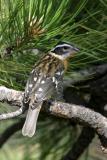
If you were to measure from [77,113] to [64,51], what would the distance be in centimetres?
33

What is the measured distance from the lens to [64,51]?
4.64ft

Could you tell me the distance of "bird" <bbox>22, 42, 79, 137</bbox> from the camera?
49.3 inches

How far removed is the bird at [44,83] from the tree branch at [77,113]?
1.7 inches

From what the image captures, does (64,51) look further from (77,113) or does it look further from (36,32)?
(77,113)

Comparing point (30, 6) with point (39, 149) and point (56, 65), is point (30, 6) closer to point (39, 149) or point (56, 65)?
point (56, 65)

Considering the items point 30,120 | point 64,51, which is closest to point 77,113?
point 30,120

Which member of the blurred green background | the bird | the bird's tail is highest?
the blurred green background

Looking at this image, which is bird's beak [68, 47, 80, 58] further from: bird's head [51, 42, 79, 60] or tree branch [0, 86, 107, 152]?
tree branch [0, 86, 107, 152]

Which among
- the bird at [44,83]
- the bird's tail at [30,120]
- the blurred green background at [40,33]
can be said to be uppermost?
the blurred green background at [40,33]

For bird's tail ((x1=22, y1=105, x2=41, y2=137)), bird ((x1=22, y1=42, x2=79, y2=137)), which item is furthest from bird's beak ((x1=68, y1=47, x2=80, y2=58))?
bird's tail ((x1=22, y1=105, x2=41, y2=137))

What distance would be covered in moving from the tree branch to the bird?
0.04m

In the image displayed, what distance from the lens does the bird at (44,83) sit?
125 cm

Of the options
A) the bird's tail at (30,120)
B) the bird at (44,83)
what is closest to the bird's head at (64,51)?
the bird at (44,83)

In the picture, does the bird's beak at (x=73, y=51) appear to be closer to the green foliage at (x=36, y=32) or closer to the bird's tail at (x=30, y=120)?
the green foliage at (x=36, y=32)
